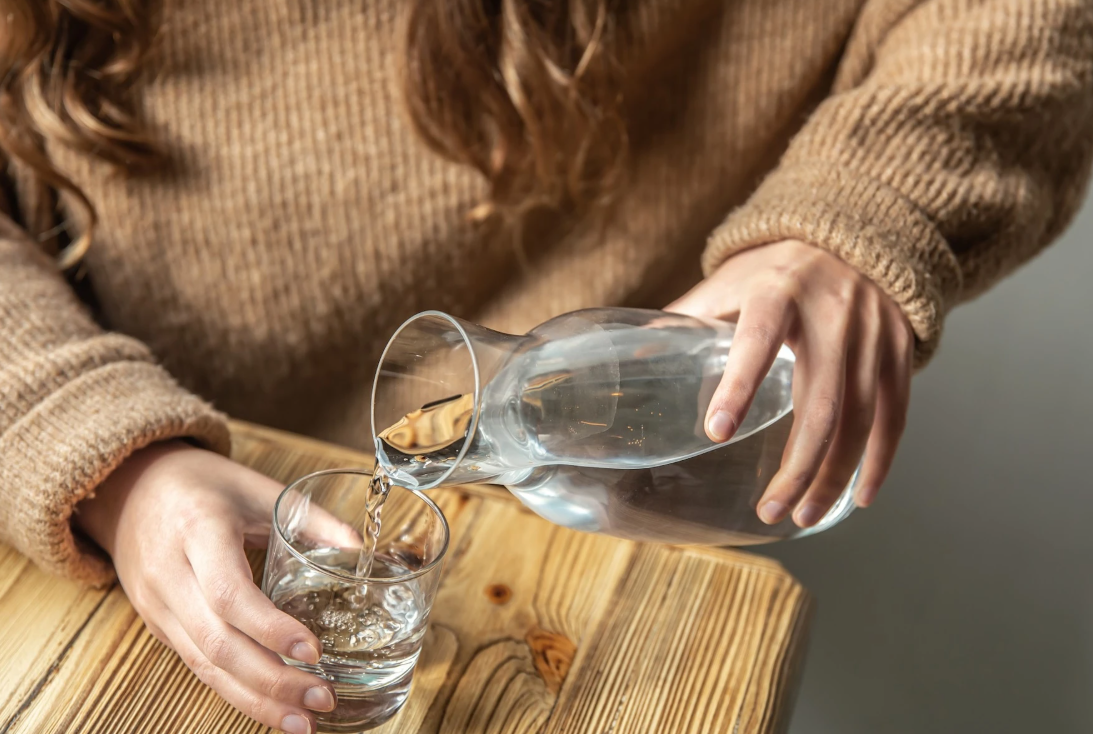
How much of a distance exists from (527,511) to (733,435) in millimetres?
181

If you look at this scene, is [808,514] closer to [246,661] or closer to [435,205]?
[246,661]

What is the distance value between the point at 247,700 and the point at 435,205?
42cm

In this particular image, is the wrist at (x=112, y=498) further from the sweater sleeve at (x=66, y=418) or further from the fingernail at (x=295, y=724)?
the fingernail at (x=295, y=724)

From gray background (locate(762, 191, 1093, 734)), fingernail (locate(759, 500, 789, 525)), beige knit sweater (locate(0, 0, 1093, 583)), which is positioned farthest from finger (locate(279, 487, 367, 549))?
gray background (locate(762, 191, 1093, 734))

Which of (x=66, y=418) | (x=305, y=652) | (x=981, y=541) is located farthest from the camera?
(x=981, y=541)

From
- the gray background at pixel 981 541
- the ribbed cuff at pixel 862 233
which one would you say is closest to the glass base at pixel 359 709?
the ribbed cuff at pixel 862 233

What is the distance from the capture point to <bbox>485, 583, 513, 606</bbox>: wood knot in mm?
535

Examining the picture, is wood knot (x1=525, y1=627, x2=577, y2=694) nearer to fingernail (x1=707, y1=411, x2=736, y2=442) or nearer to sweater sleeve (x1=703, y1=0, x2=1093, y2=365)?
fingernail (x1=707, y1=411, x2=736, y2=442)

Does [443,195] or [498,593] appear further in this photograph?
[443,195]

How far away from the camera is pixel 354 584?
47cm

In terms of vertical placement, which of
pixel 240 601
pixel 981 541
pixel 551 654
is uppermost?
pixel 240 601

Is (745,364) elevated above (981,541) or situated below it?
above

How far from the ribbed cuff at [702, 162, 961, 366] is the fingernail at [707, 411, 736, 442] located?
0.61 feet

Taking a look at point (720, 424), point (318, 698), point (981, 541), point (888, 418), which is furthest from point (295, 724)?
point (981, 541)
